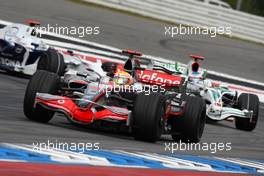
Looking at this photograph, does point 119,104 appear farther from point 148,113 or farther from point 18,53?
point 18,53

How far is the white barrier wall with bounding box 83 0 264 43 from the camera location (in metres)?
31.4

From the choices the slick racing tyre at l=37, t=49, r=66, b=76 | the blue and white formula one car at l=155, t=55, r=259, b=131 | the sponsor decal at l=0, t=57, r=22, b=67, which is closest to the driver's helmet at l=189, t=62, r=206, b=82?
the blue and white formula one car at l=155, t=55, r=259, b=131

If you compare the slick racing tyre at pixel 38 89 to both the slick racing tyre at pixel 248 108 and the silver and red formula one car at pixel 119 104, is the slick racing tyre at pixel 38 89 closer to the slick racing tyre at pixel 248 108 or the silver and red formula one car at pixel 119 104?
the silver and red formula one car at pixel 119 104

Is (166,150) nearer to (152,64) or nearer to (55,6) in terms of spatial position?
(152,64)

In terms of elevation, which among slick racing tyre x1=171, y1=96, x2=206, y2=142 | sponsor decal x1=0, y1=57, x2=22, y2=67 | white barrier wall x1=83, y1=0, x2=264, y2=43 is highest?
white barrier wall x1=83, y1=0, x2=264, y2=43

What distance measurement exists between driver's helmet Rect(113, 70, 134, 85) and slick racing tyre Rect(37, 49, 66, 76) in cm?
425

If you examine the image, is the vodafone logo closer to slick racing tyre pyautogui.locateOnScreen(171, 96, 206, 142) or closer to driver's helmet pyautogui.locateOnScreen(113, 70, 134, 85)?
driver's helmet pyautogui.locateOnScreen(113, 70, 134, 85)

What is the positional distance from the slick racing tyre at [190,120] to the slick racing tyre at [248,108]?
3818 mm

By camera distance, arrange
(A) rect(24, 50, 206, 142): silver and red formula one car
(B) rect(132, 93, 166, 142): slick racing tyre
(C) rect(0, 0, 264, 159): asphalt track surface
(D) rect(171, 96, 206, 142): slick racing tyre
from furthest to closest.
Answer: (C) rect(0, 0, 264, 159): asphalt track surface < (D) rect(171, 96, 206, 142): slick racing tyre < (A) rect(24, 50, 206, 142): silver and red formula one car < (B) rect(132, 93, 166, 142): slick racing tyre

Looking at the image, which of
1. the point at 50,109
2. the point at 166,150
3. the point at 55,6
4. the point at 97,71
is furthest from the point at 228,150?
the point at 55,6

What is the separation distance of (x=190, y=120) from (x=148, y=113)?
4.08 ft

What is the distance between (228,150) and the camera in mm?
12969

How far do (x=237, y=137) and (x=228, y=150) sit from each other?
7.86 feet

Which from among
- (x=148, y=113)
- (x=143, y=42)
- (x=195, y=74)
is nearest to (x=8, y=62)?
(x=195, y=74)
